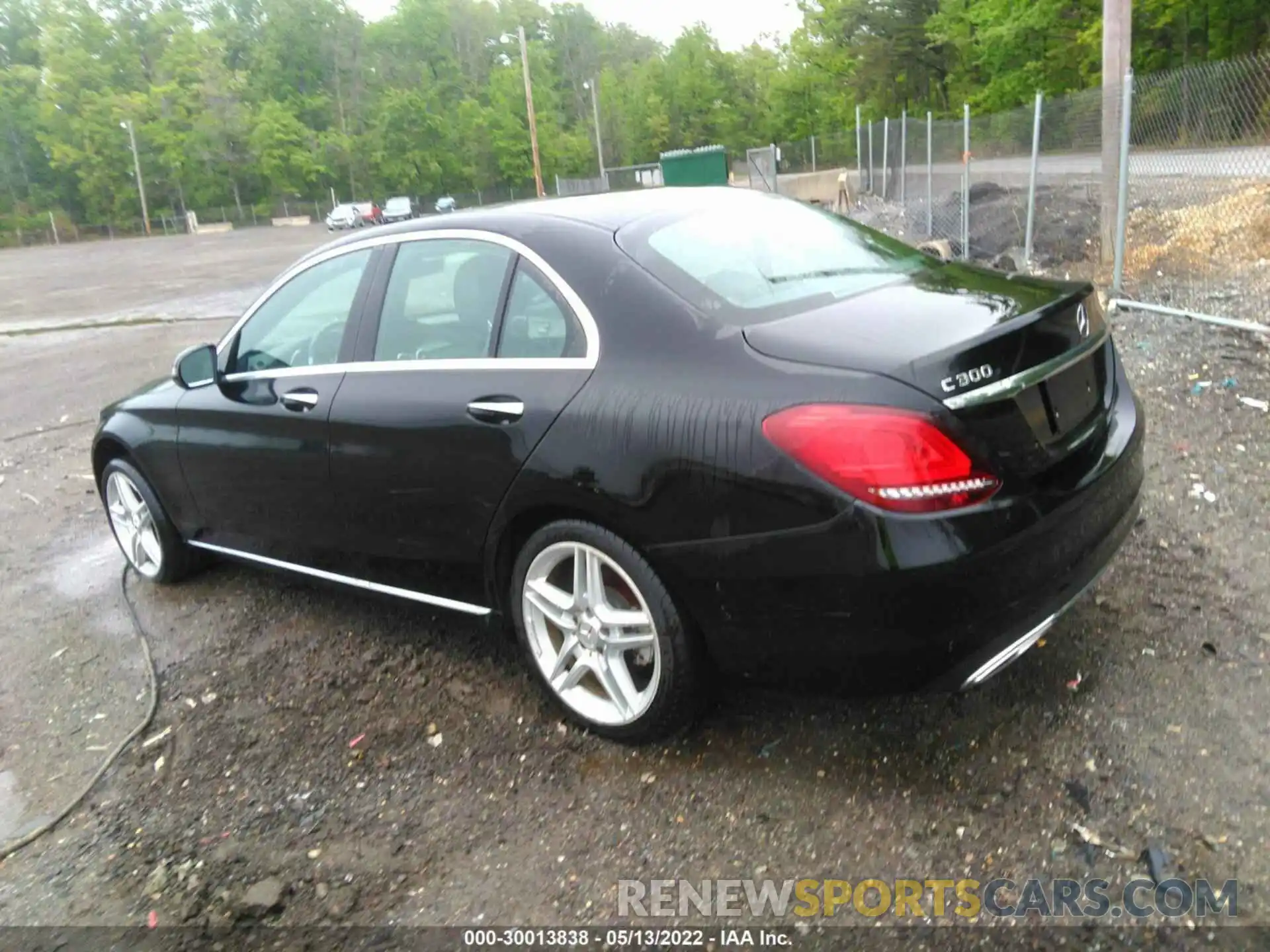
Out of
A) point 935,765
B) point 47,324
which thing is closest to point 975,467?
point 935,765

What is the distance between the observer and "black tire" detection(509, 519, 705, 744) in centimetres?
279

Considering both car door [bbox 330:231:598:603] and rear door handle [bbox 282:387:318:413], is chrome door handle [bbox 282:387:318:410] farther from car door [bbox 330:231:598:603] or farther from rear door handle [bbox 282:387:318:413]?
car door [bbox 330:231:598:603]

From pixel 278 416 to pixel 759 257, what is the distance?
194 centimetres

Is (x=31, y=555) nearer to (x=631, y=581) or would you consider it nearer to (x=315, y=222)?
(x=631, y=581)

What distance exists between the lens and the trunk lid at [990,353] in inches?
97.0

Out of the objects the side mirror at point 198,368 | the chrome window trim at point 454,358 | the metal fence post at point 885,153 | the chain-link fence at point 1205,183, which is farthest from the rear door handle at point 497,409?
the metal fence post at point 885,153

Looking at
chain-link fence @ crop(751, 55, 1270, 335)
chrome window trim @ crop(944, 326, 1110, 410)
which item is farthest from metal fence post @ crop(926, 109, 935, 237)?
chrome window trim @ crop(944, 326, 1110, 410)

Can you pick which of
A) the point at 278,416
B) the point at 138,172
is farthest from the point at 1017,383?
the point at 138,172

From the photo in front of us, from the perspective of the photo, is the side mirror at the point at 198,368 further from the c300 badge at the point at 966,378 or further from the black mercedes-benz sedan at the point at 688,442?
the c300 badge at the point at 966,378

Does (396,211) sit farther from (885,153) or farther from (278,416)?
(278,416)

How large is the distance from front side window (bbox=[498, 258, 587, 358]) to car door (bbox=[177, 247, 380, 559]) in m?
0.80

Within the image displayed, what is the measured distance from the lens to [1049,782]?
8.86 feet

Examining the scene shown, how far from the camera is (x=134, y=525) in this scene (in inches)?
197

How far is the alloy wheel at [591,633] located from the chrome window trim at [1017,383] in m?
1.02
